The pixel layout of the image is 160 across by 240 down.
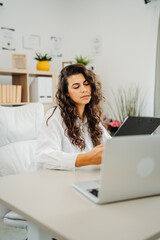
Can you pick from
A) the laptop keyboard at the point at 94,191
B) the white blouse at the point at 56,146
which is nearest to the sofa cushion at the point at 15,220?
the white blouse at the point at 56,146

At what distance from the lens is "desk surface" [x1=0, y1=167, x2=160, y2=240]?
2.16 ft

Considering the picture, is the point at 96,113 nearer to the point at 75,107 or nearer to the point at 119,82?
the point at 75,107

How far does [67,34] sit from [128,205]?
12.6ft

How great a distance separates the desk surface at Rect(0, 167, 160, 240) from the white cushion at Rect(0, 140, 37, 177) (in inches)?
19.9

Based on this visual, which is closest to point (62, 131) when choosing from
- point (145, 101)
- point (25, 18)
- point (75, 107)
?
point (75, 107)

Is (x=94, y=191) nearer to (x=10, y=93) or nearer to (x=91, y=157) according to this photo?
(x=91, y=157)

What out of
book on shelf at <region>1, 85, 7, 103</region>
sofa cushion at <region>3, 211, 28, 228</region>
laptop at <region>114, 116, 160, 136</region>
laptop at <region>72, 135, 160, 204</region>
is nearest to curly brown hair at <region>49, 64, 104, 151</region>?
laptop at <region>114, 116, 160, 136</region>

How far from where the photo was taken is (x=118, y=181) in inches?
31.5

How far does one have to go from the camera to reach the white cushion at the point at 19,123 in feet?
5.48

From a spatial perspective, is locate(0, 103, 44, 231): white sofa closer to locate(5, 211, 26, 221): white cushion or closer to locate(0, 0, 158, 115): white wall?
locate(5, 211, 26, 221): white cushion

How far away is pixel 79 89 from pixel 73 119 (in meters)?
0.18

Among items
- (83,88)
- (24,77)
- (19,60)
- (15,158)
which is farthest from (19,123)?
(19,60)

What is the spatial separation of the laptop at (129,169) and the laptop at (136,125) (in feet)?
1.13

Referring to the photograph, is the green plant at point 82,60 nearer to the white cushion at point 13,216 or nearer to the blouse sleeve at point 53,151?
the blouse sleeve at point 53,151
